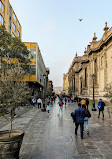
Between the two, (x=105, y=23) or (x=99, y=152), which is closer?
(x=99, y=152)

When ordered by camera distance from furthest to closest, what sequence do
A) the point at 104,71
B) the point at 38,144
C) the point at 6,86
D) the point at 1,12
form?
the point at 1,12 → the point at 104,71 → the point at 38,144 → the point at 6,86

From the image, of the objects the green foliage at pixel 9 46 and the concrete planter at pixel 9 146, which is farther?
the green foliage at pixel 9 46

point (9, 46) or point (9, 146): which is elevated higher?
point (9, 46)

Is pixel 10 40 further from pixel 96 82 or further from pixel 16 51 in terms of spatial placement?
pixel 96 82

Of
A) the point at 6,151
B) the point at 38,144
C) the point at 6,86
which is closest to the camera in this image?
the point at 6,151

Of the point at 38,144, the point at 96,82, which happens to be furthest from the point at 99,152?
the point at 96,82

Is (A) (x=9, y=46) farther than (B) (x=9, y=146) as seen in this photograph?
Yes

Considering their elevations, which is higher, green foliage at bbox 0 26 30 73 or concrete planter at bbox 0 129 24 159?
green foliage at bbox 0 26 30 73

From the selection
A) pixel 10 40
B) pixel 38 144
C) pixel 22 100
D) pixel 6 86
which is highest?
pixel 10 40

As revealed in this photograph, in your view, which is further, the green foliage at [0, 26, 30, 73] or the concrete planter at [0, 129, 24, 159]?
the green foliage at [0, 26, 30, 73]

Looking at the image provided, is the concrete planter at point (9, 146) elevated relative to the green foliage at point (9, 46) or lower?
lower

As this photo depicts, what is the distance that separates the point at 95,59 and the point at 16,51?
21358 millimetres

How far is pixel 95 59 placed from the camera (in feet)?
115

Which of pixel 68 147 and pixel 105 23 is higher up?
pixel 105 23
